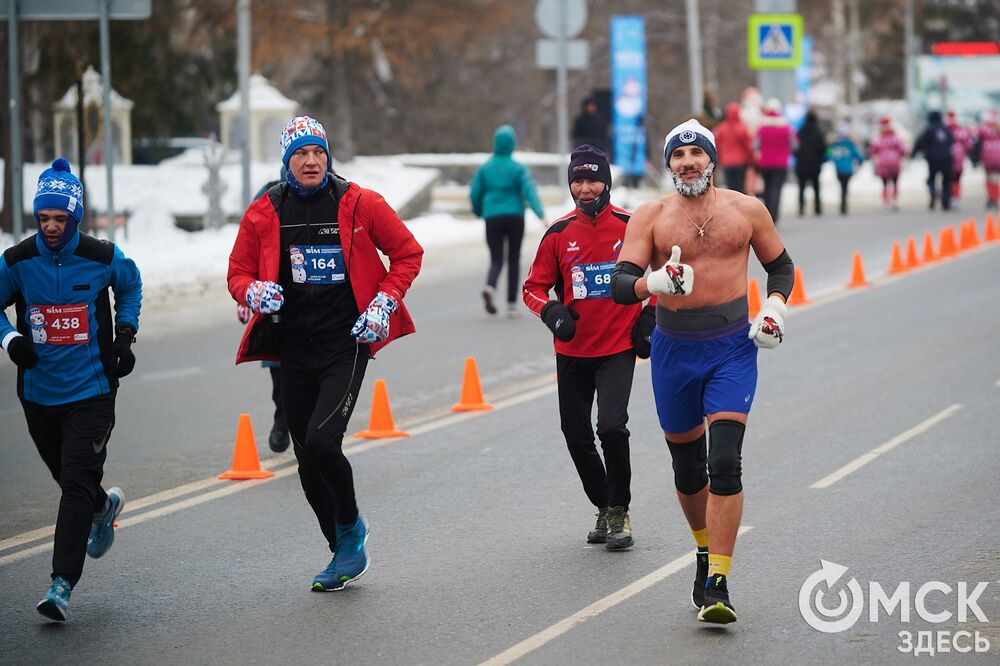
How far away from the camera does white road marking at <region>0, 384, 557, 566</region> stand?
8750 millimetres

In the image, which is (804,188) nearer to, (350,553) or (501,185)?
(501,185)

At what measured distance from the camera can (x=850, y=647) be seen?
659 cm

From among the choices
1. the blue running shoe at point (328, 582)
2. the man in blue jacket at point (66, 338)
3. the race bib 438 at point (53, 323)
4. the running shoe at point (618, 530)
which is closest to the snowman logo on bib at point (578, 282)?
the running shoe at point (618, 530)

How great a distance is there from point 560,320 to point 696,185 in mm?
1238

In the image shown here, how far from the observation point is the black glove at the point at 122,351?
7.52m

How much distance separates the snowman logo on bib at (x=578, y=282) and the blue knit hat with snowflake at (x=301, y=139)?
58.6 inches

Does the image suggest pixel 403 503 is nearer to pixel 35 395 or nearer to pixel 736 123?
pixel 35 395

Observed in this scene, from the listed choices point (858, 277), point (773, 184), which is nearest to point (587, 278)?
point (858, 277)

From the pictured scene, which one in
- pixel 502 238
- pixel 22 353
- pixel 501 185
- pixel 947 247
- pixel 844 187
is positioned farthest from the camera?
pixel 844 187

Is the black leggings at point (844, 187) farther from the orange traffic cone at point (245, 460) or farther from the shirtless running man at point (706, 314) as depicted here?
the shirtless running man at point (706, 314)

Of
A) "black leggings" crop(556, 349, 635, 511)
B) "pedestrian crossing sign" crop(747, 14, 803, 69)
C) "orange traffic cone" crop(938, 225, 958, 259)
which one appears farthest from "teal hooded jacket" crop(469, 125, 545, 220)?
"pedestrian crossing sign" crop(747, 14, 803, 69)

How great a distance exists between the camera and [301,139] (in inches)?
290

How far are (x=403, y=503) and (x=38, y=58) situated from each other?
22.0m

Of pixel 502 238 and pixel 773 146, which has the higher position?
pixel 773 146
